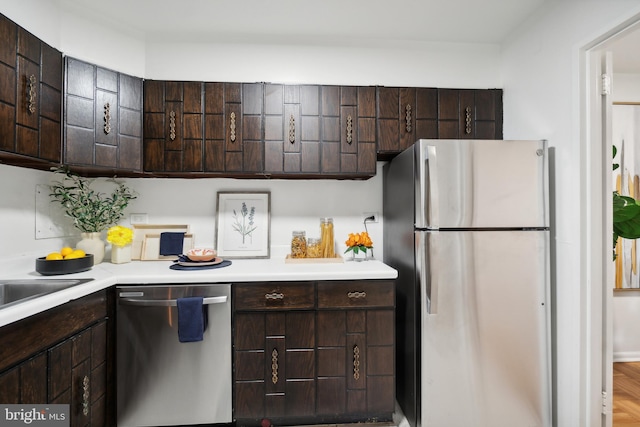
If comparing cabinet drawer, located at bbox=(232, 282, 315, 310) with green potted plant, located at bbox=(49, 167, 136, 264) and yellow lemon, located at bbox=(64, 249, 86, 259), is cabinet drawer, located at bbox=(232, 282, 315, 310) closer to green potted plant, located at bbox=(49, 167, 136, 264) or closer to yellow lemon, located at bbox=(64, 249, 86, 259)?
yellow lemon, located at bbox=(64, 249, 86, 259)

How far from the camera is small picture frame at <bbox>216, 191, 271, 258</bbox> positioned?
2459 millimetres

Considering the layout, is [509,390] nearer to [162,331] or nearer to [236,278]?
[236,278]

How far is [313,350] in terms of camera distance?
6.24 feet

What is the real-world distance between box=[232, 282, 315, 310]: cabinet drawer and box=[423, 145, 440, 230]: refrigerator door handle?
79 cm

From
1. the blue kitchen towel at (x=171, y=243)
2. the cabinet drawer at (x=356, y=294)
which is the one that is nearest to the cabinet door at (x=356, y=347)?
the cabinet drawer at (x=356, y=294)

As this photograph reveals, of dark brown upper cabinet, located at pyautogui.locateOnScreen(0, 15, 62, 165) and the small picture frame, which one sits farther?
the small picture frame

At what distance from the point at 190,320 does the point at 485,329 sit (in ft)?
5.39

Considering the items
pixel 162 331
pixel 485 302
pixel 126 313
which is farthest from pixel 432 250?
pixel 126 313

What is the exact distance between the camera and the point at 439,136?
230 cm

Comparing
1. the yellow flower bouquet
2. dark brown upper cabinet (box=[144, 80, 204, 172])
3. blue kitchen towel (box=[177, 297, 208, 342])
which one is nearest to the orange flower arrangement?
blue kitchen towel (box=[177, 297, 208, 342])

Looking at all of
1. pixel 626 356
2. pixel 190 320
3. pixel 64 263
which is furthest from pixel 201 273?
pixel 626 356

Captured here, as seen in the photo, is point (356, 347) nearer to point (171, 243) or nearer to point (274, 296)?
point (274, 296)

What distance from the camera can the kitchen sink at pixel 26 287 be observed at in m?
1.65

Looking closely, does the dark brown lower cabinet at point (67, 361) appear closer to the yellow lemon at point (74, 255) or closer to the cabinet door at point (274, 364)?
the yellow lemon at point (74, 255)
